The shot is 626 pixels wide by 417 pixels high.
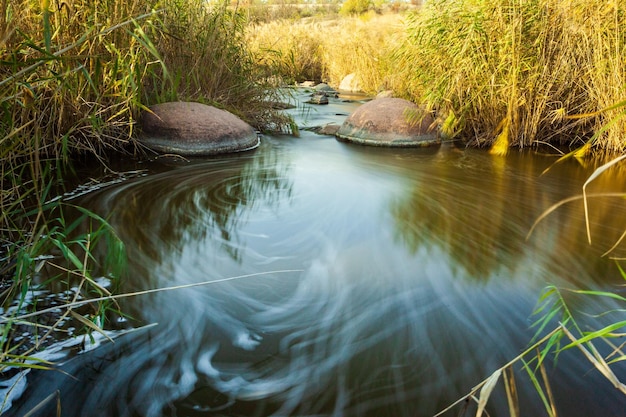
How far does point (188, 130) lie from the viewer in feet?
13.8

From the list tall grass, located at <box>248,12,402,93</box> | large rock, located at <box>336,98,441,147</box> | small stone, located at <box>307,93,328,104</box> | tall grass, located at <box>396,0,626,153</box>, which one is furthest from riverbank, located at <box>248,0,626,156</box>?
tall grass, located at <box>248,12,402,93</box>

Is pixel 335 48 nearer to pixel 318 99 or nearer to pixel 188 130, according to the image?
pixel 318 99

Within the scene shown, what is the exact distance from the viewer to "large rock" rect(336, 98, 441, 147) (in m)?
5.11

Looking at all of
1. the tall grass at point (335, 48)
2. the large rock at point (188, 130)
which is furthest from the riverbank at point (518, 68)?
the tall grass at point (335, 48)

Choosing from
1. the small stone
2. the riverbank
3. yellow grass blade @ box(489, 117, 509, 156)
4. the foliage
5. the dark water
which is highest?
the foliage

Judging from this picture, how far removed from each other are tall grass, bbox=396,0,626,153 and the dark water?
122cm

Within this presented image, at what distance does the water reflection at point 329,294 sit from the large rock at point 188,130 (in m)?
0.56

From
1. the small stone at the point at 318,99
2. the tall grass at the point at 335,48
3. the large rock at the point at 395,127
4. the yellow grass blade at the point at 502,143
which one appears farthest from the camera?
the tall grass at the point at 335,48

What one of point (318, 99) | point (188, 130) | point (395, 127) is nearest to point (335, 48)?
point (318, 99)

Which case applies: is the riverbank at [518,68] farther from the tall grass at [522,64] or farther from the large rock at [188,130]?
the large rock at [188,130]

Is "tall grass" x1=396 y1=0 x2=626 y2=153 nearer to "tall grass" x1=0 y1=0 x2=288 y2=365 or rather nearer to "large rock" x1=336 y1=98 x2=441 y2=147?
"large rock" x1=336 y1=98 x2=441 y2=147

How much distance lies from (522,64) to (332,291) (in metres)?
3.64

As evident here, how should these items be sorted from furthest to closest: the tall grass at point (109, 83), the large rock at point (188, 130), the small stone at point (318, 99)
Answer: the small stone at point (318, 99)
the large rock at point (188, 130)
the tall grass at point (109, 83)

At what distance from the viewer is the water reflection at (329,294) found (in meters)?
1.34
